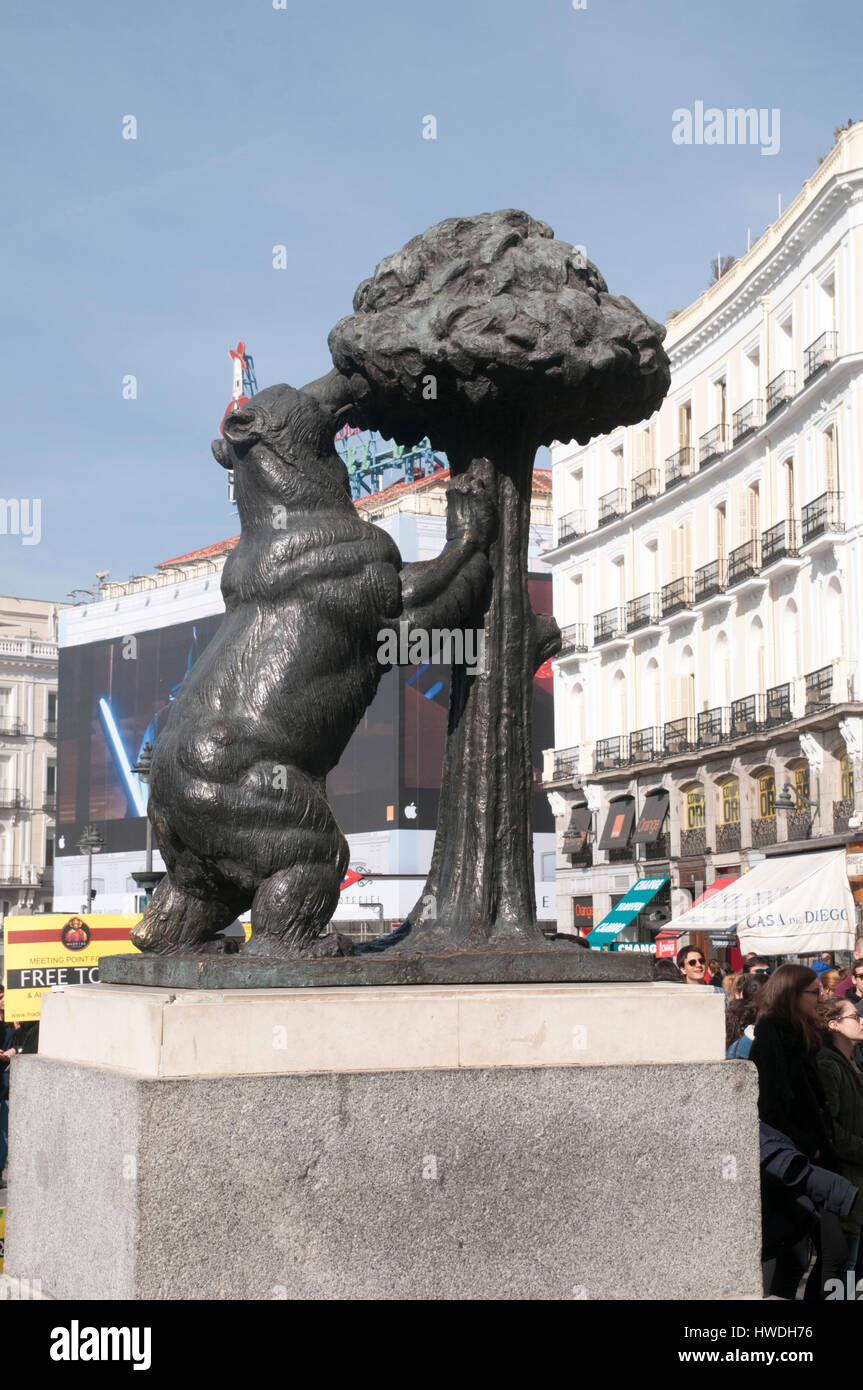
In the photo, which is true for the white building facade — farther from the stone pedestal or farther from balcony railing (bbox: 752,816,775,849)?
the stone pedestal

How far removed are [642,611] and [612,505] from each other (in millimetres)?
3437

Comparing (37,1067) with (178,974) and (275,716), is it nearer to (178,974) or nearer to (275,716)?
(178,974)

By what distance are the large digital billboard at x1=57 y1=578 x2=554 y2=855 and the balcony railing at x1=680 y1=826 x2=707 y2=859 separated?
460 inches

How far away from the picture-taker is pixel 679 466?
134ft

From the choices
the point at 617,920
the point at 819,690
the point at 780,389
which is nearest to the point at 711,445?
the point at 780,389

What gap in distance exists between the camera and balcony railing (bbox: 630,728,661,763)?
137ft

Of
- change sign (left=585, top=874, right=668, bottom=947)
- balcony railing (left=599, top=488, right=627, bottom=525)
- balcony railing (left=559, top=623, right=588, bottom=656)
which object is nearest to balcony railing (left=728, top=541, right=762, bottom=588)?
balcony railing (left=599, top=488, right=627, bottom=525)

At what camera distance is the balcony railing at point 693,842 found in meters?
38.6

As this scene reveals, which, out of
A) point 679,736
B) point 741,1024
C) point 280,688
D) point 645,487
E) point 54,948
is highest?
point 645,487

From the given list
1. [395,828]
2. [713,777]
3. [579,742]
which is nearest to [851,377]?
[713,777]

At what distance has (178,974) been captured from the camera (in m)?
4.41

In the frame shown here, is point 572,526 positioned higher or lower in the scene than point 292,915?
higher
